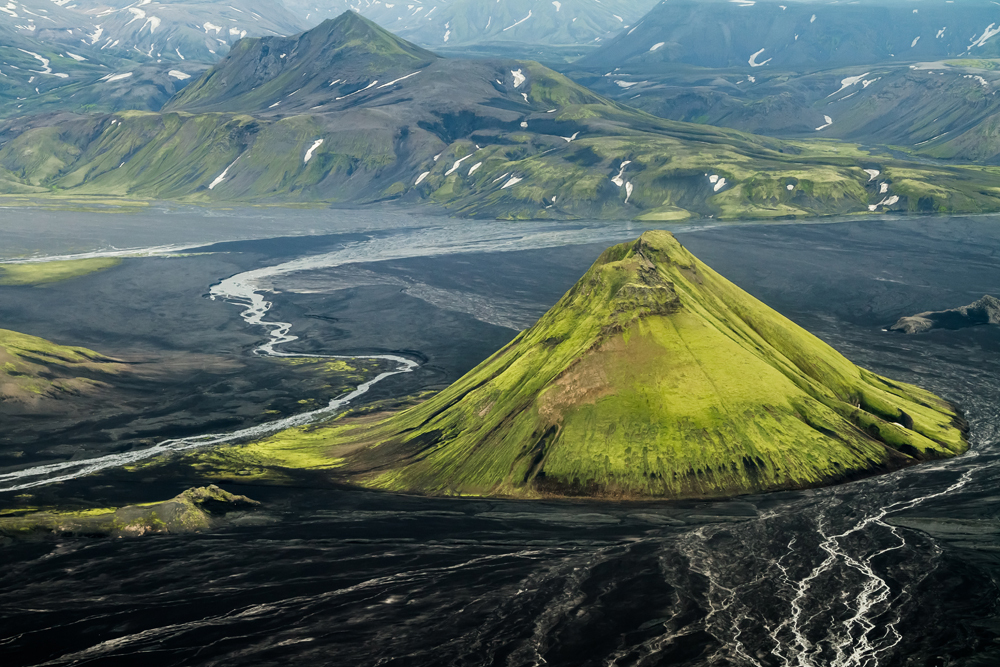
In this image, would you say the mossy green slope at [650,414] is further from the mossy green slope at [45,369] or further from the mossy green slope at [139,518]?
the mossy green slope at [45,369]

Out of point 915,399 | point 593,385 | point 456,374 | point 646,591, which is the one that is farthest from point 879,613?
point 456,374

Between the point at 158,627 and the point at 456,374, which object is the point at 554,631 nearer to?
the point at 158,627

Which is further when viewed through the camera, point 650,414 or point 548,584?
point 650,414

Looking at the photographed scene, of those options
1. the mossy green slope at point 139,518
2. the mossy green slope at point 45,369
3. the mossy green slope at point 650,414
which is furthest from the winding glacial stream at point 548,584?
the mossy green slope at point 45,369

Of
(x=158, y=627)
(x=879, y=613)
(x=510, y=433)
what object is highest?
(x=510, y=433)

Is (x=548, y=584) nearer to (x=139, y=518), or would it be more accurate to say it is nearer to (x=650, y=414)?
(x=650, y=414)

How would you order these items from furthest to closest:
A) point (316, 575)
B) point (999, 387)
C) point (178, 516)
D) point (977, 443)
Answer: point (999, 387) < point (977, 443) < point (178, 516) < point (316, 575)

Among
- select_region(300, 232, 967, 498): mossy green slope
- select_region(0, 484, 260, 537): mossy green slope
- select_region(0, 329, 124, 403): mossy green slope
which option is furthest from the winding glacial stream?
select_region(0, 329, 124, 403): mossy green slope

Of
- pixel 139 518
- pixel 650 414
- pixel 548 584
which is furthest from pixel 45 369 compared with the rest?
pixel 548 584

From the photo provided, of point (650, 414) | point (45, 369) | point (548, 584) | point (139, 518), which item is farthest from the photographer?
point (45, 369)
